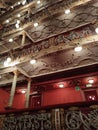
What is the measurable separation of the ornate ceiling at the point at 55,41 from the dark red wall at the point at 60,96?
1.90 m

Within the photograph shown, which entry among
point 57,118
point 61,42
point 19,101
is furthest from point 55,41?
point 19,101

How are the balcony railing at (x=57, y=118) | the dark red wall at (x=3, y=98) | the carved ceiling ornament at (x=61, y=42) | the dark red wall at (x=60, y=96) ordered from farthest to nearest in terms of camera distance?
the dark red wall at (x=3, y=98)
the dark red wall at (x=60, y=96)
the carved ceiling ornament at (x=61, y=42)
the balcony railing at (x=57, y=118)

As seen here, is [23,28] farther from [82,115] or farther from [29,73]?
[82,115]

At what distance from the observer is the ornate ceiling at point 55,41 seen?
6694 millimetres

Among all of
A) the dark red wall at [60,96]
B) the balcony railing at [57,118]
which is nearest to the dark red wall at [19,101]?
the dark red wall at [60,96]

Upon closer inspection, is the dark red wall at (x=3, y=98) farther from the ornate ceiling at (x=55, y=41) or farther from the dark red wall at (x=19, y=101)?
the ornate ceiling at (x=55, y=41)

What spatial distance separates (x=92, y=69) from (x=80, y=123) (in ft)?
A: 15.8

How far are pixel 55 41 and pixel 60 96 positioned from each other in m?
4.01

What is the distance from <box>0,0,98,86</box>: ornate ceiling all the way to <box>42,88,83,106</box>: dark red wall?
190 centimetres

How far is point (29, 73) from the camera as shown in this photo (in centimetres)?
845

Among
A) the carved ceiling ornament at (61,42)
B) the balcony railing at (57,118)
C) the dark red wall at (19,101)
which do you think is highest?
the carved ceiling ornament at (61,42)

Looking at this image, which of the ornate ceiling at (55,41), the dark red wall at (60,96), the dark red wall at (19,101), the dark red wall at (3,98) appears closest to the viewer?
the ornate ceiling at (55,41)

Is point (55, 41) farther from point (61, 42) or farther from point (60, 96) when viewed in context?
point (60, 96)

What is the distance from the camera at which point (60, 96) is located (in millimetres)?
9039
